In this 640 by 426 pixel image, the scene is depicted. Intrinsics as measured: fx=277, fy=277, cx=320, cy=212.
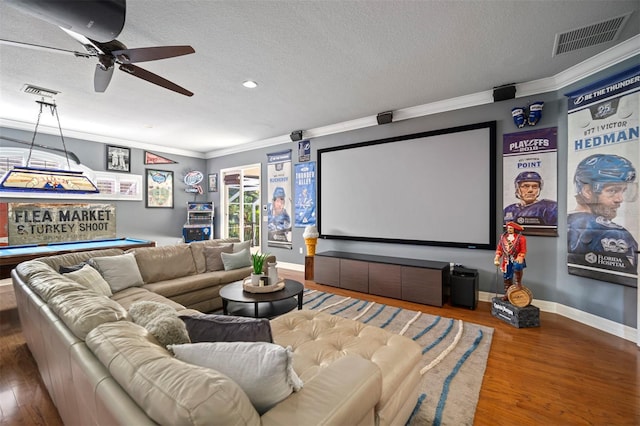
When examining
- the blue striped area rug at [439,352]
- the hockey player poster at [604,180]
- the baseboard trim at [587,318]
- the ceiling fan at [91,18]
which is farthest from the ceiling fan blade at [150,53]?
the baseboard trim at [587,318]

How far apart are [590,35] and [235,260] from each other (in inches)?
172

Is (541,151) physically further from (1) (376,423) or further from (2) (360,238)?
(1) (376,423)

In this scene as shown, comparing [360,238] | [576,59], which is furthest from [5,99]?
[576,59]

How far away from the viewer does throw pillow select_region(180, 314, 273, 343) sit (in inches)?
46.3

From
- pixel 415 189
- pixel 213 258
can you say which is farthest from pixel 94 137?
pixel 415 189

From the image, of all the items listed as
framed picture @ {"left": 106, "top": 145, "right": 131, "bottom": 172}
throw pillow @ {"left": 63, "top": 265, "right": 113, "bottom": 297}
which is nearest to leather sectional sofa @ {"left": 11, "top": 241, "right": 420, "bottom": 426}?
throw pillow @ {"left": 63, "top": 265, "right": 113, "bottom": 297}

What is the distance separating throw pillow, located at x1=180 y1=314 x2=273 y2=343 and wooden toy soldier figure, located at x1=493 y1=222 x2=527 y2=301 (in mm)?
2980

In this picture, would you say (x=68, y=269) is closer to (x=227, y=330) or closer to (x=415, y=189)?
(x=227, y=330)

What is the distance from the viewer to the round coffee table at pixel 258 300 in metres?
2.60

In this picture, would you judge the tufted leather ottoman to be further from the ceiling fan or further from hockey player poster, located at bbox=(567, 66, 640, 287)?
hockey player poster, located at bbox=(567, 66, 640, 287)

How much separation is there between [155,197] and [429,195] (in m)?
5.88

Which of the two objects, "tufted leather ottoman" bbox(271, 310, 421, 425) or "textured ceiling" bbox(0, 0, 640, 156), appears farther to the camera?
"textured ceiling" bbox(0, 0, 640, 156)

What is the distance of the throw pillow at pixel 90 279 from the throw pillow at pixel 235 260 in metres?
1.34

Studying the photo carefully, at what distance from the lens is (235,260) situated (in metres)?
3.83
